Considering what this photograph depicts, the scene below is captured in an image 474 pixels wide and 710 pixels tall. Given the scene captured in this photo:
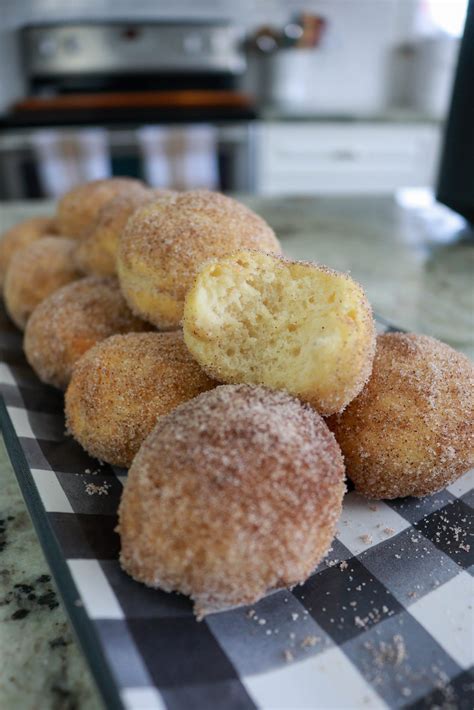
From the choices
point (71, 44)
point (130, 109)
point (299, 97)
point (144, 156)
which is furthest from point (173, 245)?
point (299, 97)

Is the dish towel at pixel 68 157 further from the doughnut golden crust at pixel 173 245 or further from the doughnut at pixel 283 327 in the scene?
the doughnut at pixel 283 327

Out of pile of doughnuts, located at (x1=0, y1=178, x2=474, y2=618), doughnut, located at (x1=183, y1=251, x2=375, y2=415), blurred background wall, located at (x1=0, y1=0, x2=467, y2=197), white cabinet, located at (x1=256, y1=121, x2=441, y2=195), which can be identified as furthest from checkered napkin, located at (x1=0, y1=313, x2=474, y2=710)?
white cabinet, located at (x1=256, y1=121, x2=441, y2=195)

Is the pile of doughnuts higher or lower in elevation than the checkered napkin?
higher

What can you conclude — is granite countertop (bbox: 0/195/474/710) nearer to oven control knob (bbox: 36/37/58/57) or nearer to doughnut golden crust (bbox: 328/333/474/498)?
doughnut golden crust (bbox: 328/333/474/498)

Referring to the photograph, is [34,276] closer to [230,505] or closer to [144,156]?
[230,505]

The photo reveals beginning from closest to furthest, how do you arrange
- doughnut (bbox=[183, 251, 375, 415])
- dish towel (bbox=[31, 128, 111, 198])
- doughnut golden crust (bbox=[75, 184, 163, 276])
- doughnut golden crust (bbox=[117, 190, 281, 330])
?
doughnut (bbox=[183, 251, 375, 415]) < doughnut golden crust (bbox=[117, 190, 281, 330]) < doughnut golden crust (bbox=[75, 184, 163, 276]) < dish towel (bbox=[31, 128, 111, 198])

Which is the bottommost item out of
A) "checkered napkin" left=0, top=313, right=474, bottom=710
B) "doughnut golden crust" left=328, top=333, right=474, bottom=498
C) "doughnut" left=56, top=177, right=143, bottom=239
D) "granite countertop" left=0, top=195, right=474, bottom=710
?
"granite countertop" left=0, top=195, right=474, bottom=710

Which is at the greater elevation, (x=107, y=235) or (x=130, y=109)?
(x=107, y=235)
